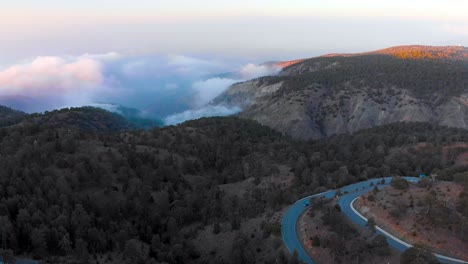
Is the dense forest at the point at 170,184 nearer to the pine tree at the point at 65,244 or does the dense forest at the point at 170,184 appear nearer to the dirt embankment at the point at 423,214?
the pine tree at the point at 65,244

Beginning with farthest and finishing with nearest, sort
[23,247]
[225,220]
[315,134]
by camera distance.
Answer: [315,134], [225,220], [23,247]

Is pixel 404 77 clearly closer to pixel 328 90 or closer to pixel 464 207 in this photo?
pixel 328 90

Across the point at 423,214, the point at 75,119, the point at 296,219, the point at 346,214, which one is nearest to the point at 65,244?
the point at 296,219

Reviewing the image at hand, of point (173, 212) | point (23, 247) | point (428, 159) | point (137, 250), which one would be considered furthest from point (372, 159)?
point (23, 247)

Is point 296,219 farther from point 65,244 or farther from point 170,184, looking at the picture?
point 65,244

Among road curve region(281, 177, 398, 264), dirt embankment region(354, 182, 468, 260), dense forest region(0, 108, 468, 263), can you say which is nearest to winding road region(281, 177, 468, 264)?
road curve region(281, 177, 398, 264)

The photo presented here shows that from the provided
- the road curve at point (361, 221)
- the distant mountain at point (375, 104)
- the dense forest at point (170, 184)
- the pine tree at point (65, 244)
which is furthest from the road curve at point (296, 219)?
the distant mountain at point (375, 104)
